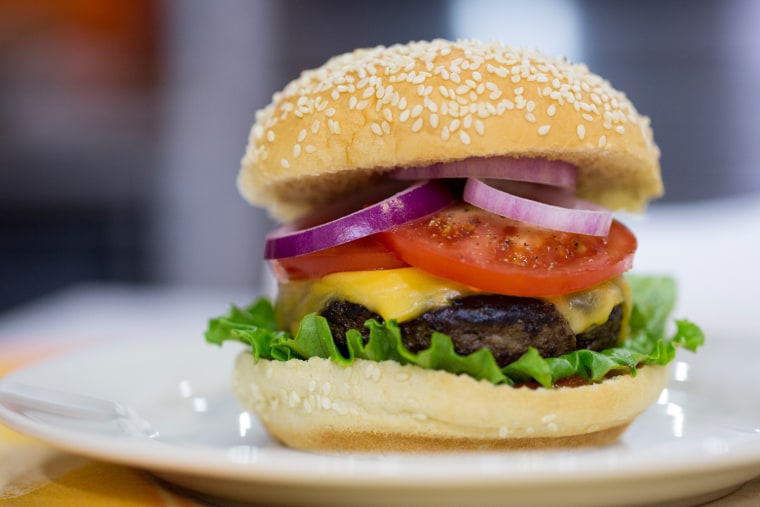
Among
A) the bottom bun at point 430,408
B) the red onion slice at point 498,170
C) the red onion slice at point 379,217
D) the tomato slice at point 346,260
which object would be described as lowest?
the bottom bun at point 430,408

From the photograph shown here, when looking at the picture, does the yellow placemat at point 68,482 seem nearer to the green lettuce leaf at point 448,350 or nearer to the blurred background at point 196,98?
the green lettuce leaf at point 448,350

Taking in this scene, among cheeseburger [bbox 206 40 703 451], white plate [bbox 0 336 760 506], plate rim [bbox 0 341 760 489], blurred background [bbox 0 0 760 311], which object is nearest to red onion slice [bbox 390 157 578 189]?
cheeseburger [bbox 206 40 703 451]

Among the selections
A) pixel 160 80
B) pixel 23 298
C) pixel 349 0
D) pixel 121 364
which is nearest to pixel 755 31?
pixel 349 0

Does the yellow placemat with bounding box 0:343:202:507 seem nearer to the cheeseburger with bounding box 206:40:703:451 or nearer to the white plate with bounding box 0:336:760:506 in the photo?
the white plate with bounding box 0:336:760:506

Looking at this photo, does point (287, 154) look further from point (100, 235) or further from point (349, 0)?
point (100, 235)

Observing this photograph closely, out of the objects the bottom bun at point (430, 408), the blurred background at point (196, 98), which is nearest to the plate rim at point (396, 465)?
the bottom bun at point (430, 408)

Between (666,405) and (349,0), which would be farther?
(349,0)

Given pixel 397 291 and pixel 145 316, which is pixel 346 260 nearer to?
pixel 397 291
